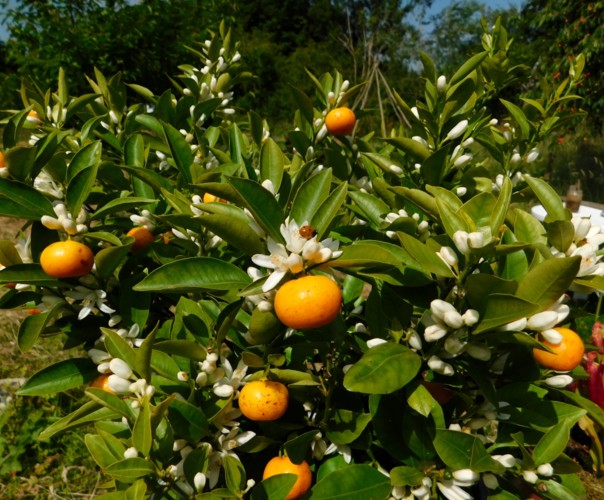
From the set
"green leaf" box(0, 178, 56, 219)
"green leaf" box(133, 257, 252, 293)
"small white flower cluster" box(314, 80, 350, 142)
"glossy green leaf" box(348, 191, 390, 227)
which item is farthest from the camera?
"small white flower cluster" box(314, 80, 350, 142)

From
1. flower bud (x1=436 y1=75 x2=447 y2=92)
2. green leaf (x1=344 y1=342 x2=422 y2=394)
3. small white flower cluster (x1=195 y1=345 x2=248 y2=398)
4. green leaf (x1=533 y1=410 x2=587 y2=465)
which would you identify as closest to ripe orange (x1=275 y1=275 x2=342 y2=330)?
green leaf (x1=344 y1=342 x2=422 y2=394)

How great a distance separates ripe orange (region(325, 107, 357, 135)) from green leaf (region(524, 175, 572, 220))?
1.94 feet

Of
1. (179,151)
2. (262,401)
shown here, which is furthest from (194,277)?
(179,151)

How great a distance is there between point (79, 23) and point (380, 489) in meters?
4.99

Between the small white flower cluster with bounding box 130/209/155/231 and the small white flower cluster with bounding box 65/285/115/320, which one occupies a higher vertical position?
the small white flower cluster with bounding box 130/209/155/231

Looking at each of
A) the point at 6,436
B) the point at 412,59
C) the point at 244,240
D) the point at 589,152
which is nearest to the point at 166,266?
the point at 244,240

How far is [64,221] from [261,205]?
0.43 meters

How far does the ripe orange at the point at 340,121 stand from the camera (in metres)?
1.30

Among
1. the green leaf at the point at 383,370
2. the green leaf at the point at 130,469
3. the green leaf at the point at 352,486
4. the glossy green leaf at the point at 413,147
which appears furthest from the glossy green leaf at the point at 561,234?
the green leaf at the point at 130,469

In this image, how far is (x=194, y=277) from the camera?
74 cm

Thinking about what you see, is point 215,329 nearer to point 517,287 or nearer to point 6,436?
point 517,287

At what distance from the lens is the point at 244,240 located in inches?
28.1

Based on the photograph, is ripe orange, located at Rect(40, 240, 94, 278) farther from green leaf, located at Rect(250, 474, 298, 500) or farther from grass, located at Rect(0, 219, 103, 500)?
grass, located at Rect(0, 219, 103, 500)

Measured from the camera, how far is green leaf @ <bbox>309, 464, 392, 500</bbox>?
794mm
